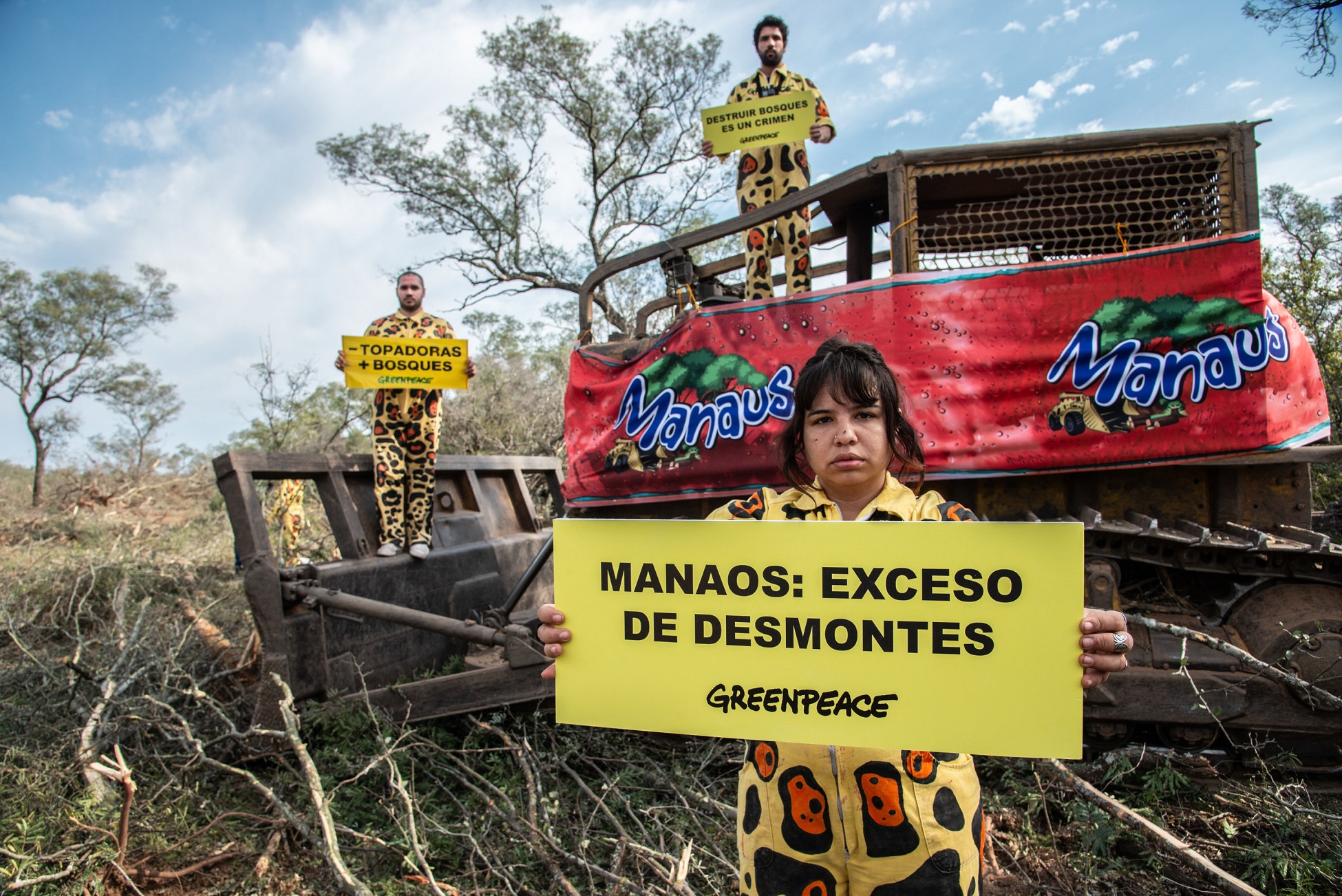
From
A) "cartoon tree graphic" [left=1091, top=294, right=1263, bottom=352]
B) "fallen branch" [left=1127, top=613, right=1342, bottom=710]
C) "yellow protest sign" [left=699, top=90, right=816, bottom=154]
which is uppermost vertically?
"yellow protest sign" [left=699, top=90, right=816, bottom=154]

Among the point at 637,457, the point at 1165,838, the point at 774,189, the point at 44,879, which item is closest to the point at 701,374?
the point at 637,457

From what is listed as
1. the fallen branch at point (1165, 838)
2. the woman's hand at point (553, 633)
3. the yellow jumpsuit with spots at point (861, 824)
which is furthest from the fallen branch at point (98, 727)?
the fallen branch at point (1165, 838)

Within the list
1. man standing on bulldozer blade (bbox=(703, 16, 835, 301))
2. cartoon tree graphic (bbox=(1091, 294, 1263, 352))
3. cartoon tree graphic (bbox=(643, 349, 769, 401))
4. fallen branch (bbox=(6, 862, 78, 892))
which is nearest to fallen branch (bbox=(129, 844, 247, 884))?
fallen branch (bbox=(6, 862, 78, 892))

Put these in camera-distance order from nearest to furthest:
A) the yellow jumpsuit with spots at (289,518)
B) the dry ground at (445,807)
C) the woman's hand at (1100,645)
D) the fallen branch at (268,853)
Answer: the woman's hand at (1100,645), the dry ground at (445,807), the fallen branch at (268,853), the yellow jumpsuit with spots at (289,518)

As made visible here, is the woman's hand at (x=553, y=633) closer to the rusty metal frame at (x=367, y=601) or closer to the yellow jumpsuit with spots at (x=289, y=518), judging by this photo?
the rusty metal frame at (x=367, y=601)

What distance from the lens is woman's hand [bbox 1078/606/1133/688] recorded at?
130 centimetres

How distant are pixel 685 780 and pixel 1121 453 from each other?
248cm

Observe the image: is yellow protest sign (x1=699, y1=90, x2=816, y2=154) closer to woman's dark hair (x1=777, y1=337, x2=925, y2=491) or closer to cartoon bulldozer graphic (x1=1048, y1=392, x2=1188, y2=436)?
cartoon bulldozer graphic (x1=1048, y1=392, x2=1188, y2=436)

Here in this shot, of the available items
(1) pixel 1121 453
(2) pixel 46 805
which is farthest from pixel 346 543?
(1) pixel 1121 453

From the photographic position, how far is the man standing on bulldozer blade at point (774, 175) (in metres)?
4.76

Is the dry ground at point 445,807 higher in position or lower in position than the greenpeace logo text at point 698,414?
lower

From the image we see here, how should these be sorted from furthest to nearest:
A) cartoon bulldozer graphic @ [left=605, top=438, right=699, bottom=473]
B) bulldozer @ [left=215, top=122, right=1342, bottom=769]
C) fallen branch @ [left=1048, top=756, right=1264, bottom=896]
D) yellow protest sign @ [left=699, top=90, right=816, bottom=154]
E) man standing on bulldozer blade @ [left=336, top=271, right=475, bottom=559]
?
man standing on bulldozer blade @ [left=336, top=271, right=475, bottom=559]
yellow protest sign @ [left=699, top=90, right=816, bottom=154]
cartoon bulldozer graphic @ [left=605, top=438, right=699, bottom=473]
bulldozer @ [left=215, top=122, right=1342, bottom=769]
fallen branch @ [left=1048, top=756, right=1264, bottom=896]

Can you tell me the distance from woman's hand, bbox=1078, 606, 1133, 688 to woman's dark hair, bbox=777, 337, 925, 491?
52cm

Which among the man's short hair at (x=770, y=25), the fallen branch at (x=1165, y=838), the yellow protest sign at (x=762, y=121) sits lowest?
the fallen branch at (x=1165, y=838)
